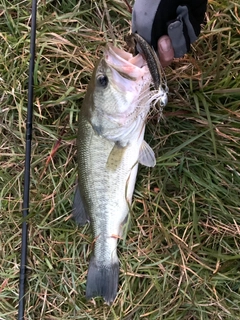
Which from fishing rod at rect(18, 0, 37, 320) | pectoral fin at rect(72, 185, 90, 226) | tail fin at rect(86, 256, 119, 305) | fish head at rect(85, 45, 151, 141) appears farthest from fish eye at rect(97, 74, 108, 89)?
tail fin at rect(86, 256, 119, 305)

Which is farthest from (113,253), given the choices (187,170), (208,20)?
(208,20)

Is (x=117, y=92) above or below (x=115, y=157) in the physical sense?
above

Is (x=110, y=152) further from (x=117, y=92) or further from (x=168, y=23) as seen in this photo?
(x=168, y=23)

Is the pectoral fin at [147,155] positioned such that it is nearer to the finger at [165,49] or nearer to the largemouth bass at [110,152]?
the largemouth bass at [110,152]

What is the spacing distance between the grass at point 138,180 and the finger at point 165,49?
17.3 inches

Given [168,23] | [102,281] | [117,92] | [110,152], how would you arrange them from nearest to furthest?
[168,23] < [117,92] < [110,152] < [102,281]

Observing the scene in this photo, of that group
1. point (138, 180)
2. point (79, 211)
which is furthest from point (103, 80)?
point (79, 211)

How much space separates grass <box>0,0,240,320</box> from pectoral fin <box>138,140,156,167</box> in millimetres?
126

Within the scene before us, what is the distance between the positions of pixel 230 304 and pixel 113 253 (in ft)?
2.40

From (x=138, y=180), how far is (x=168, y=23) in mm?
980

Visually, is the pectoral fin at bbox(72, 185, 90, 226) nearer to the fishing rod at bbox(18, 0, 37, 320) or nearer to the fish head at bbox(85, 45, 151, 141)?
the fishing rod at bbox(18, 0, 37, 320)

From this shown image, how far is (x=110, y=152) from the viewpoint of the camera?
2168 millimetres

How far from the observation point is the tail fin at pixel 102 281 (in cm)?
236

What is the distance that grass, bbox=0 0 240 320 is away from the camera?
2.32m
